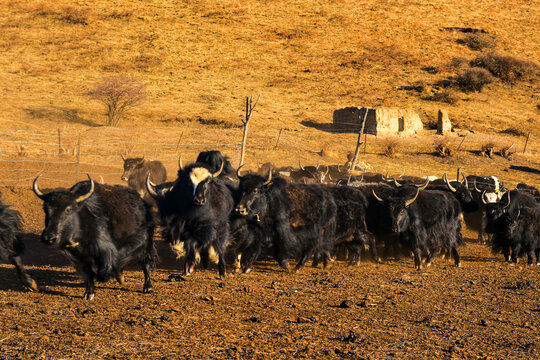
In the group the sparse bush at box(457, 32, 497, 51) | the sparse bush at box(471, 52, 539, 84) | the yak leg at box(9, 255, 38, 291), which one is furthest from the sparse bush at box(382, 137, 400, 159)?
the sparse bush at box(457, 32, 497, 51)

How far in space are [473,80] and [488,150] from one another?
16309 millimetres

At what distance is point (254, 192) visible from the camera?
373 inches

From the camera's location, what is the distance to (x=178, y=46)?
46.0 m

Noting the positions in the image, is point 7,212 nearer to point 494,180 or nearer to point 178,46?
point 494,180

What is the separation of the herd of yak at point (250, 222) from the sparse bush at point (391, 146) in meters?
12.8

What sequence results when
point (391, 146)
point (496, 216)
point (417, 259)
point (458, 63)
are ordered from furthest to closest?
point (458, 63) → point (391, 146) → point (496, 216) → point (417, 259)

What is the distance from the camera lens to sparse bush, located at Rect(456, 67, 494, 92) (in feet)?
135

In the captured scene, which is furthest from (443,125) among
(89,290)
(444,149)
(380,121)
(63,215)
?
(63,215)

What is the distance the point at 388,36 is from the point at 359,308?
45452 mm

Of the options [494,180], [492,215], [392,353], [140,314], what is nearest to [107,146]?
[494,180]

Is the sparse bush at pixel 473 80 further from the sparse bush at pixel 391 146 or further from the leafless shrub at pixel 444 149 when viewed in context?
the sparse bush at pixel 391 146

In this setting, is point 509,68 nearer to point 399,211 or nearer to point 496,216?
point 496,216

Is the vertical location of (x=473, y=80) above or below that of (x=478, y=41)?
below

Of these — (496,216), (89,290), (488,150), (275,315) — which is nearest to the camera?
(275,315)
